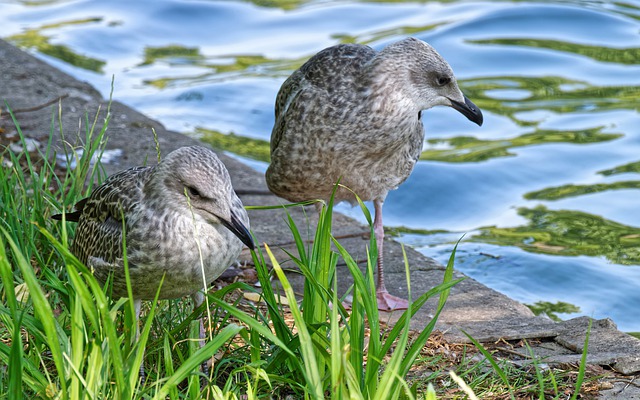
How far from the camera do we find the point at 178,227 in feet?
13.5

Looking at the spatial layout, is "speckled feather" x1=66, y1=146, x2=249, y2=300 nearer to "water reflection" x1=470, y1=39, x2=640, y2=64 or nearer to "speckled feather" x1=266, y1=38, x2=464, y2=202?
"speckled feather" x1=266, y1=38, x2=464, y2=202

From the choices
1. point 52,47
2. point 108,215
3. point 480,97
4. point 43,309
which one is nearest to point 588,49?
point 480,97

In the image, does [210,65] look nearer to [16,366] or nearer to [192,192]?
[192,192]

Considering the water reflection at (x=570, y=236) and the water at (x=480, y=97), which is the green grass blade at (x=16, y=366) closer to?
the water at (x=480, y=97)

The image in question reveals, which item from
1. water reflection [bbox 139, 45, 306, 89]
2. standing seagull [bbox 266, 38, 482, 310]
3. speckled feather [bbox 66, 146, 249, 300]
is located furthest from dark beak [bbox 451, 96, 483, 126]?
water reflection [bbox 139, 45, 306, 89]

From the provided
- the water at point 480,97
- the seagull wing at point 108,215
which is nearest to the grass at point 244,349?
the seagull wing at point 108,215

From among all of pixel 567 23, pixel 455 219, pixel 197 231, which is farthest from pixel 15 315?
pixel 567 23

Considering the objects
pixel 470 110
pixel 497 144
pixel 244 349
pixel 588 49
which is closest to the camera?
pixel 244 349

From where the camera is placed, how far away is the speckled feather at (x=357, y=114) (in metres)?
5.47

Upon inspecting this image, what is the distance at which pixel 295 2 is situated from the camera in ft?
46.8

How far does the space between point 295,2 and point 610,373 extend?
10.6 m

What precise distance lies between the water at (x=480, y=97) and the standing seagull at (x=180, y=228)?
359 centimetres

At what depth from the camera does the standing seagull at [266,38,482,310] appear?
5477 millimetres

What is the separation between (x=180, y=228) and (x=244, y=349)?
2.02 feet
